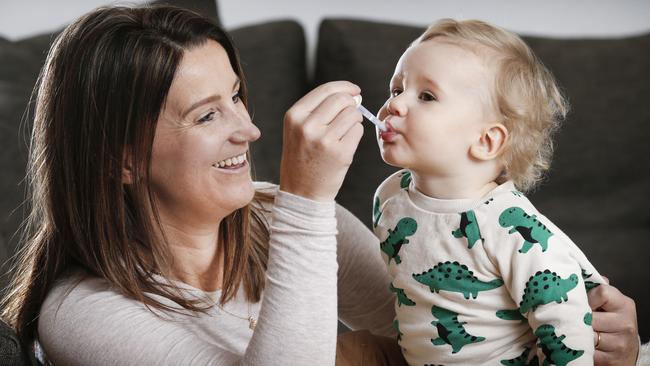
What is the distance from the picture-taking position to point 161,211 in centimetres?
130

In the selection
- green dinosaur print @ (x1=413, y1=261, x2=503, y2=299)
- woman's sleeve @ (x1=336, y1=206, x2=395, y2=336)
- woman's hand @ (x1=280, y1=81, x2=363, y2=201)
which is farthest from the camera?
woman's sleeve @ (x1=336, y1=206, x2=395, y2=336)

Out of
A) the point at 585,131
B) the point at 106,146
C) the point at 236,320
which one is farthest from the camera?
the point at 585,131

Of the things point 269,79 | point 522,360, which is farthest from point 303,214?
point 269,79

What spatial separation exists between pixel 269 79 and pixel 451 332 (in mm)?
1412

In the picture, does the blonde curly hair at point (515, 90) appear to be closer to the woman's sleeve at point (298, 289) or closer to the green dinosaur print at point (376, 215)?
the green dinosaur print at point (376, 215)

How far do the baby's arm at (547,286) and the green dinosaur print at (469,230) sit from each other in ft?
0.08

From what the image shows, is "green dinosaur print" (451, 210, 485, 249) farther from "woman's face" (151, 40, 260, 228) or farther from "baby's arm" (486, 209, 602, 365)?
"woman's face" (151, 40, 260, 228)

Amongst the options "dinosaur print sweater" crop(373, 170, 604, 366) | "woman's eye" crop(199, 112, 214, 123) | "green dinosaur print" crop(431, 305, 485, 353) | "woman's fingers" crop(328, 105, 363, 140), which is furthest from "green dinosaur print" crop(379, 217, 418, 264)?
"woman's eye" crop(199, 112, 214, 123)

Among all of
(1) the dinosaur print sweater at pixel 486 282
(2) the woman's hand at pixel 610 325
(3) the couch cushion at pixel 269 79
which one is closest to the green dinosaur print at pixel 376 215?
(1) the dinosaur print sweater at pixel 486 282

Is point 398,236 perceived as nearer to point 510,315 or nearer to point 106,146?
point 510,315

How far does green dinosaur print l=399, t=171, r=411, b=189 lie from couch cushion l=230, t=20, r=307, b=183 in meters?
1.05

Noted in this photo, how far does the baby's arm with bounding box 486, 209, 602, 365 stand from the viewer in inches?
39.7

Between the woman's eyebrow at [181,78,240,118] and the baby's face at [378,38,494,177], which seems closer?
the baby's face at [378,38,494,177]

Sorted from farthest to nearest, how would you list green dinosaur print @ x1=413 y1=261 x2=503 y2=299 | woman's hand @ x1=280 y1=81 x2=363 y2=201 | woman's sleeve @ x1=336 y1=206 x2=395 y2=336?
woman's sleeve @ x1=336 y1=206 x2=395 y2=336, green dinosaur print @ x1=413 y1=261 x2=503 y2=299, woman's hand @ x1=280 y1=81 x2=363 y2=201
